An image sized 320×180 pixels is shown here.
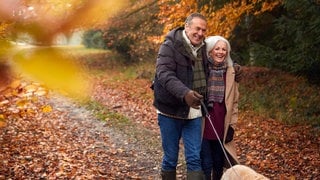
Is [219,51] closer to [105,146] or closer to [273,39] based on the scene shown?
[105,146]

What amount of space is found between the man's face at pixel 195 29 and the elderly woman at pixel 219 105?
16.9 inches

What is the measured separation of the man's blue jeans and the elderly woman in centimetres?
26

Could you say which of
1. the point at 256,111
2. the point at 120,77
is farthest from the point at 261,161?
the point at 120,77

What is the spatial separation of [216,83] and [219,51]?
0.37 meters

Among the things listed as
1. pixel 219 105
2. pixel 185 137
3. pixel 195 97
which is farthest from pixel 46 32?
pixel 219 105

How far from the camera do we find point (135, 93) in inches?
632

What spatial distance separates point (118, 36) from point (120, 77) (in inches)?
101

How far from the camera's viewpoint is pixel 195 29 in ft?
13.6

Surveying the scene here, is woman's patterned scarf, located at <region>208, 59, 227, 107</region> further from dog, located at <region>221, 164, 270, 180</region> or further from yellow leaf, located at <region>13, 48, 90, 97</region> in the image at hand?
yellow leaf, located at <region>13, 48, 90, 97</region>

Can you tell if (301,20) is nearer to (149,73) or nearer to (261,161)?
(261,161)

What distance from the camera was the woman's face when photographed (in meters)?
4.63

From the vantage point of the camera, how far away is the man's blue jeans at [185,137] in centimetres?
436

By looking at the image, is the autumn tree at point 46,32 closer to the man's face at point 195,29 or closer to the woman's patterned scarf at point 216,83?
the man's face at point 195,29

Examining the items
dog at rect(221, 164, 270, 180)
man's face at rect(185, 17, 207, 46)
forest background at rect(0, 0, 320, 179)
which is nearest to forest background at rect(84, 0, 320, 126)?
forest background at rect(0, 0, 320, 179)
